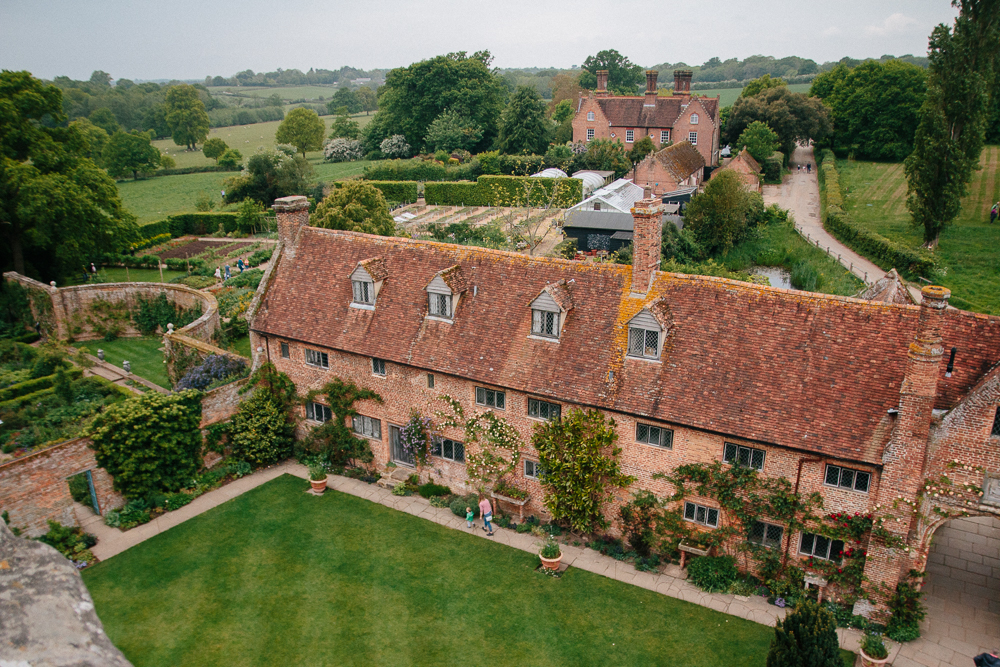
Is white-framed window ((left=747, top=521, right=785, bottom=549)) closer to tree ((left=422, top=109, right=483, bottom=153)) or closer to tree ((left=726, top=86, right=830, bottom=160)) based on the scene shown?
tree ((left=726, top=86, right=830, bottom=160))

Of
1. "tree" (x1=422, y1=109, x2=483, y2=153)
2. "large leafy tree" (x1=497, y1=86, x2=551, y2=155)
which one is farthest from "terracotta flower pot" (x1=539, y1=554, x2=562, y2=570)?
"tree" (x1=422, y1=109, x2=483, y2=153)

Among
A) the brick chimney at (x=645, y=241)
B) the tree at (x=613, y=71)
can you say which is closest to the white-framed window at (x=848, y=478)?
the brick chimney at (x=645, y=241)

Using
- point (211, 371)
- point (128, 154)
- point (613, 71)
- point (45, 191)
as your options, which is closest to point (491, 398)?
point (211, 371)

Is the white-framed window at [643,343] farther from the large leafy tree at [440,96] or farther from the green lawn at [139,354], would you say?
the large leafy tree at [440,96]

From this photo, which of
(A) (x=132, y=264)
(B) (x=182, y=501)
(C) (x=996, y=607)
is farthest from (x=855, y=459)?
(A) (x=132, y=264)

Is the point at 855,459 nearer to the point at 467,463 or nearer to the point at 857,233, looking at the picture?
the point at 467,463
